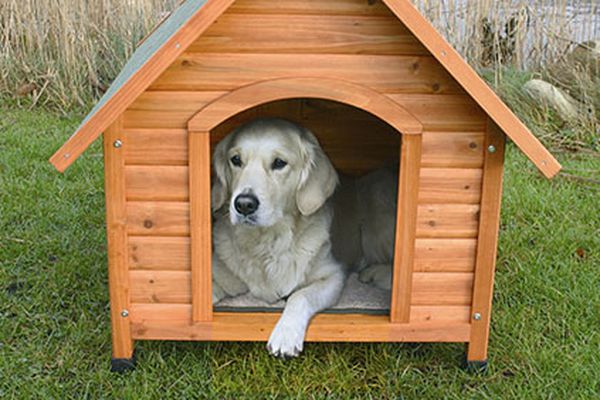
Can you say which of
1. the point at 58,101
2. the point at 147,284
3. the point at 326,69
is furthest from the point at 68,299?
the point at 58,101

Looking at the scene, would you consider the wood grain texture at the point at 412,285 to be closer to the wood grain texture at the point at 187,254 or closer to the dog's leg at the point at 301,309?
the wood grain texture at the point at 187,254

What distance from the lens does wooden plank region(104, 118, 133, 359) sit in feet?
9.17

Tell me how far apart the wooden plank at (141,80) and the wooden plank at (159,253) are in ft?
1.58

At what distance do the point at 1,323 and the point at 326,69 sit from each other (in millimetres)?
1997

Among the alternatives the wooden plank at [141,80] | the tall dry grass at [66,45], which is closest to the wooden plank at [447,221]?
the wooden plank at [141,80]

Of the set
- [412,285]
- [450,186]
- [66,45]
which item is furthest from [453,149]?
[66,45]

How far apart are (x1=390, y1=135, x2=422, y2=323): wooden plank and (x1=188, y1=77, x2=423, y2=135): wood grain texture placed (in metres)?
0.11

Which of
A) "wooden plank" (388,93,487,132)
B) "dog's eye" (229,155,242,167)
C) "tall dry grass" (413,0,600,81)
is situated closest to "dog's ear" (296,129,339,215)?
"dog's eye" (229,155,242,167)

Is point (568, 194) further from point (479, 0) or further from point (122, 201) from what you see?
point (122, 201)

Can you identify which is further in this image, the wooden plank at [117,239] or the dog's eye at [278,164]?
the dog's eye at [278,164]

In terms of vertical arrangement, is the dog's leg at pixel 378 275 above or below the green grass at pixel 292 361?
above

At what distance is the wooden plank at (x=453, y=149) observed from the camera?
2814mm

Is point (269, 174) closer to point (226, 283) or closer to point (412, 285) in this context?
point (226, 283)

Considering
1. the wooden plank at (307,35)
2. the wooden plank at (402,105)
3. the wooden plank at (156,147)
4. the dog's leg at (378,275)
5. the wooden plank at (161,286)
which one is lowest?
the dog's leg at (378,275)
